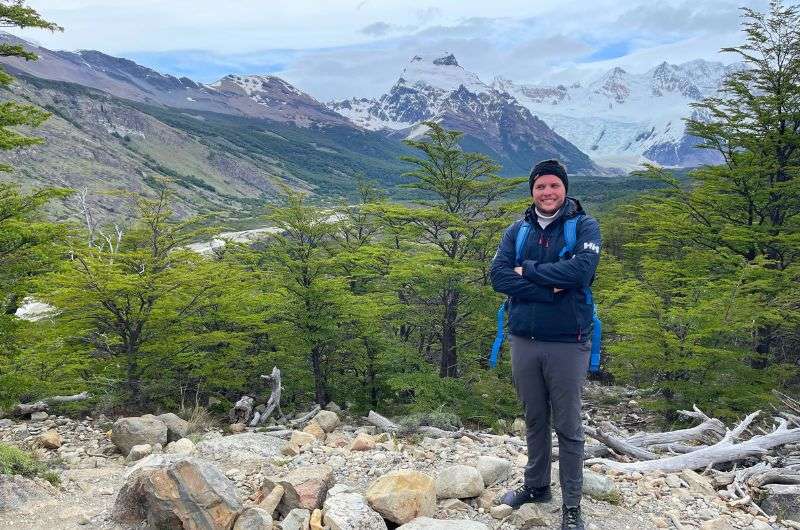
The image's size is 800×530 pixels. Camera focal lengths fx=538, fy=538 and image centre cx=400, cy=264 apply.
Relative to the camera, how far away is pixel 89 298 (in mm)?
9547

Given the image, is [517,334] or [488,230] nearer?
[517,334]

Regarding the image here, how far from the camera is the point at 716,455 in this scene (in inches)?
233

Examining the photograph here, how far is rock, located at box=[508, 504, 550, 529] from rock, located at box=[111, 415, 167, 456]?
16.9ft

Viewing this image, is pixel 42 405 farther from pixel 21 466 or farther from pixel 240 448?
pixel 240 448

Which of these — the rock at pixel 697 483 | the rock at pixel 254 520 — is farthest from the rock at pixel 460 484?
the rock at pixel 697 483

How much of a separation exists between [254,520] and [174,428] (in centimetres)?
435

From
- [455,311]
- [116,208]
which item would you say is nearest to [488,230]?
[455,311]

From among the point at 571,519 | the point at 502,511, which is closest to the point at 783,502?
the point at 571,519

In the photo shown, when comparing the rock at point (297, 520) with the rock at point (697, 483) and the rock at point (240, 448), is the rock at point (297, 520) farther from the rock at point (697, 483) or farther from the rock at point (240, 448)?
the rock at point (697, 483)

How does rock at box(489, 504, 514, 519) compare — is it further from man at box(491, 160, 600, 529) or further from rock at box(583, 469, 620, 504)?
rock at box(583, 469, 620, 504)

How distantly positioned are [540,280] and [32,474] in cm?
525

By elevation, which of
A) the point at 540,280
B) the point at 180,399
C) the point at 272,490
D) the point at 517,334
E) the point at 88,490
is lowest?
the point at 180,399

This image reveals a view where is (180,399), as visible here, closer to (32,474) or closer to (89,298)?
(89,298)

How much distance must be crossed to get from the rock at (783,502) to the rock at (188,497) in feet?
15.7
